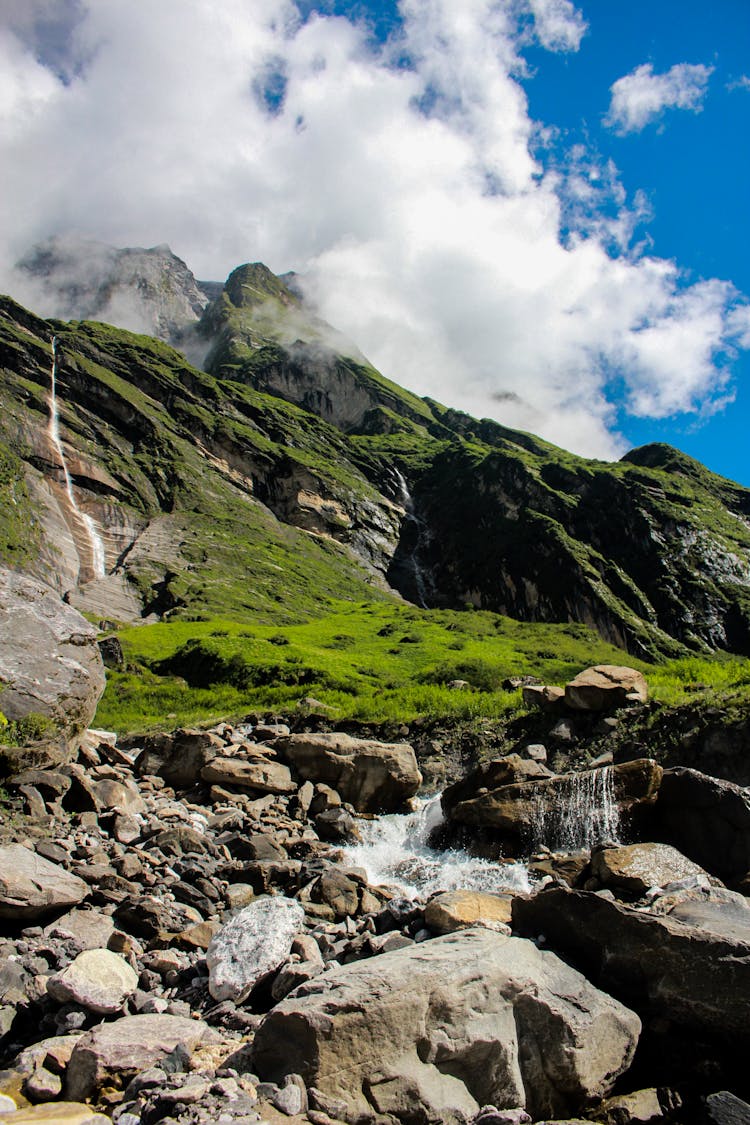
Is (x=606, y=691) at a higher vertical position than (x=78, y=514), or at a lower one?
lower

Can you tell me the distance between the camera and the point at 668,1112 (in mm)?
5387

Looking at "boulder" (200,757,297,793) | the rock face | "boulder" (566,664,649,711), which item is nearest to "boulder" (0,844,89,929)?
the rock face

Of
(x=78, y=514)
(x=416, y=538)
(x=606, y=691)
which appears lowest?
(x=606, y=691)

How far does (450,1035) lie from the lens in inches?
209

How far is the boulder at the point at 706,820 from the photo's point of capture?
11.1m

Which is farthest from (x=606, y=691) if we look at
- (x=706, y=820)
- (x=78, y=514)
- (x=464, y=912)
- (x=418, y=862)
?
(x=78, y=514)

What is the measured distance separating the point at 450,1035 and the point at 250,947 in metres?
2.98

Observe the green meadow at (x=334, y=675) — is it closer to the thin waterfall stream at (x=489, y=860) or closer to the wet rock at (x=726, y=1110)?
the thin waterfall stream at (x=489, y=860)

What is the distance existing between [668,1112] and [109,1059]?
480cm

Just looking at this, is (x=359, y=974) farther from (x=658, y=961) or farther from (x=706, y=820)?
(x=706, y=820)

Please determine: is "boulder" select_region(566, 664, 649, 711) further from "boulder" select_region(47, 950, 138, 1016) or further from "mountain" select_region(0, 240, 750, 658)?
"mountain" select_region(0, 240, 750, 658)

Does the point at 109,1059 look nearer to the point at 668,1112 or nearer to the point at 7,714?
the point at 668,1112

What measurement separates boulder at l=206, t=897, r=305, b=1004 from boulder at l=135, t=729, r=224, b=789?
886cm

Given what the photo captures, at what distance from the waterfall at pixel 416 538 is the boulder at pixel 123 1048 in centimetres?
10547
